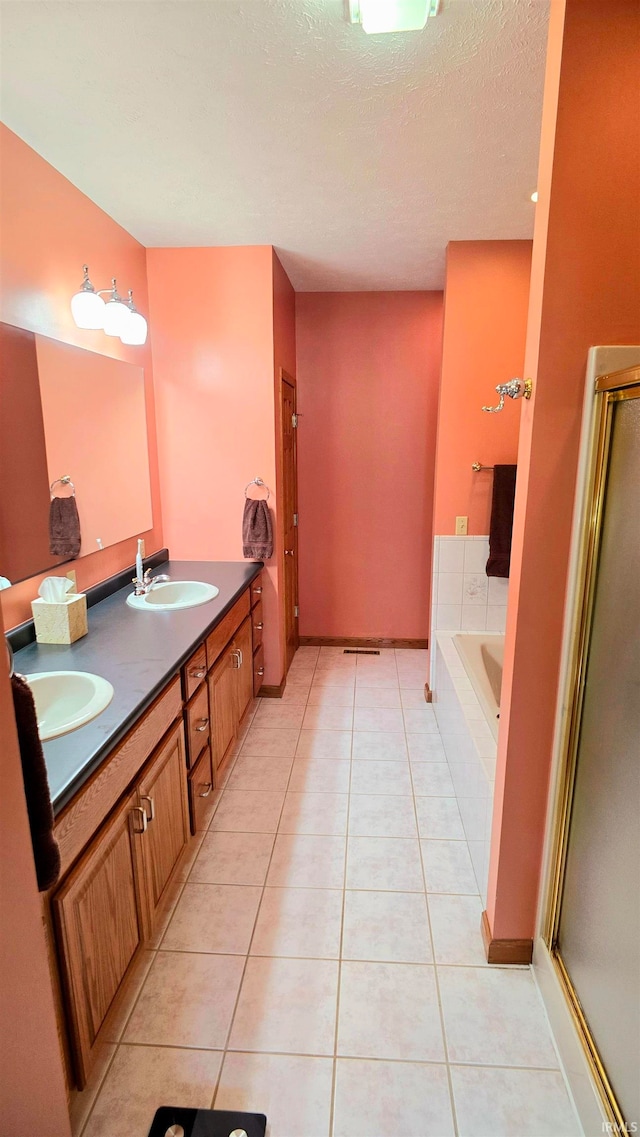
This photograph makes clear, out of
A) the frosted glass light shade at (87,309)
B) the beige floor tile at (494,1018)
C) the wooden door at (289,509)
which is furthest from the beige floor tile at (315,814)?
the frosted glass light shade at (87,309)

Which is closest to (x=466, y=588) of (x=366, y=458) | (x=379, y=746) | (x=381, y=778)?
(x=379, y=746)

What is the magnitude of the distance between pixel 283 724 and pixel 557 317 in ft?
7.93

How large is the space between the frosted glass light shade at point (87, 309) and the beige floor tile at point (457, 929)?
8.15 ft

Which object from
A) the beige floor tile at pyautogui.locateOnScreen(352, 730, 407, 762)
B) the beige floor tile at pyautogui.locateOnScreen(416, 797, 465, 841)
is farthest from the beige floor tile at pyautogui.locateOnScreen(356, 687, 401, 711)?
the beige floor tile at pyautogui.locateOnScreen(416, 797, 465, 841)

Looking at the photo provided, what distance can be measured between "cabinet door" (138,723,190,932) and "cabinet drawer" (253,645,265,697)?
120cm

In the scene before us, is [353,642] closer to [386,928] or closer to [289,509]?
[289,509]

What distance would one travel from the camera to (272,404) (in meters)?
3.05

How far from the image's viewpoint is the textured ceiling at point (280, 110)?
4.49 feet

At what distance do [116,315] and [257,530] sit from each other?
4.03 feet

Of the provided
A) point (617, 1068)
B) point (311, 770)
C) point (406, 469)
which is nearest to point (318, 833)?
point (311, 770)

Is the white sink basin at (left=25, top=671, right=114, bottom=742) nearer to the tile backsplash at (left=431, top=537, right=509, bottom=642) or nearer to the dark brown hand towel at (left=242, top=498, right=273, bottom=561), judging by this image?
the dark brown hand towel at (left=242, top=498, right=273, bottom=561)

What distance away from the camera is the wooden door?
337 cm

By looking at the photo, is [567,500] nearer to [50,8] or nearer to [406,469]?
[50,8]

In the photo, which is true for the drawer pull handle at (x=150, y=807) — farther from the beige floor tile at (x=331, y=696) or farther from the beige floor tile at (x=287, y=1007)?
the beige floor tile at (x=331, y=696)
